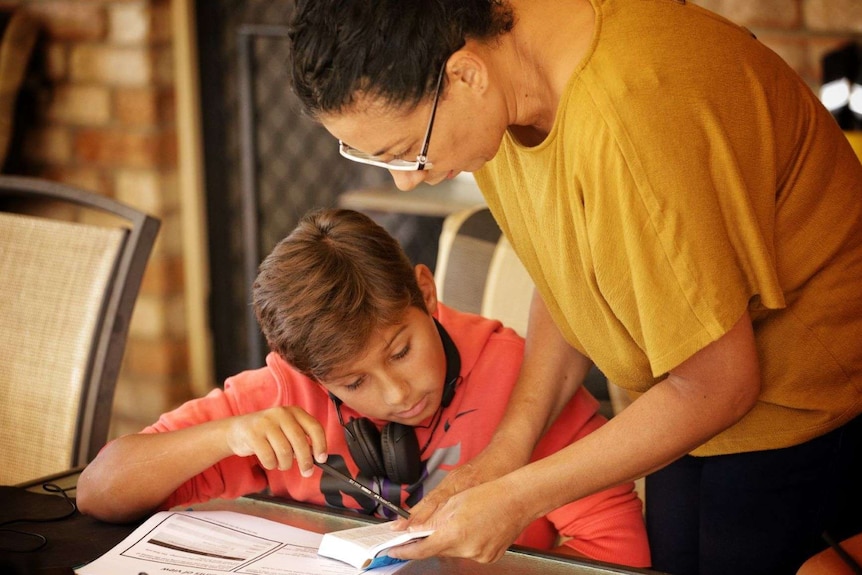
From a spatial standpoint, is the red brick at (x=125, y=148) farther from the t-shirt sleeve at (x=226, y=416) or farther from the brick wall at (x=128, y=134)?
the t-shirt sleeve at (x=226, y=416)

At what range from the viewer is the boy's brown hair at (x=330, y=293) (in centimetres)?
124

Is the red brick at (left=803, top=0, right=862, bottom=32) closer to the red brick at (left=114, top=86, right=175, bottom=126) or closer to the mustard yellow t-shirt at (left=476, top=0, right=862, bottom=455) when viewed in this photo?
the mustard yellow t-shirt at (left=476, top=0, right=862, bottom=455)

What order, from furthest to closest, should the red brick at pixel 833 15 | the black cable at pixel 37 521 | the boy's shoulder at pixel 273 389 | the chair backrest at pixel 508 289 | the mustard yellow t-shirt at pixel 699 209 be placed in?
1. the red brick at pixel 833 15
2. the chair backrest at pixel 508 289
3. the boy's shoulder at pixel 273 389
4. the black cable at pixel 37 521
5. the mustard yellow t-shirt at pixel 699 209

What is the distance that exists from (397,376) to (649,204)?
489 millimetres

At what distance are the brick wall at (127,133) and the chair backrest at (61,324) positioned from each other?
1319mm

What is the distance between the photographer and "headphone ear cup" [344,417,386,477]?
1.24 meters

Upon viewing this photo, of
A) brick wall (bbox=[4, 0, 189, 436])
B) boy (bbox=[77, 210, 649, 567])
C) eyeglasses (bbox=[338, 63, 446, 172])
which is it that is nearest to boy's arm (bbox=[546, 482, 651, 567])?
boy (bbox=[77, 210, 649, 567])

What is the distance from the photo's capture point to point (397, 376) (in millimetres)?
1270

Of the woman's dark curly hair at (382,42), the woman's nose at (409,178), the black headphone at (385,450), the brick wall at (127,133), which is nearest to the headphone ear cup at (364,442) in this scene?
the black headphone at (385,450)

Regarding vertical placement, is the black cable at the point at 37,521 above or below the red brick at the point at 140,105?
below

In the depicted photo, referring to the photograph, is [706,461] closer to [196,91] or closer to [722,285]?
[722,285]

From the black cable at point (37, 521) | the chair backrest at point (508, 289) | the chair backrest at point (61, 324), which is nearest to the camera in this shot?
the black cable at point (37, 521)

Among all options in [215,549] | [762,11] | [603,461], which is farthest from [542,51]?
[762,11]

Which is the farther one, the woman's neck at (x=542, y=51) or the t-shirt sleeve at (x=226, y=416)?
the t-shirt sleeve at (x=226, y=416)
